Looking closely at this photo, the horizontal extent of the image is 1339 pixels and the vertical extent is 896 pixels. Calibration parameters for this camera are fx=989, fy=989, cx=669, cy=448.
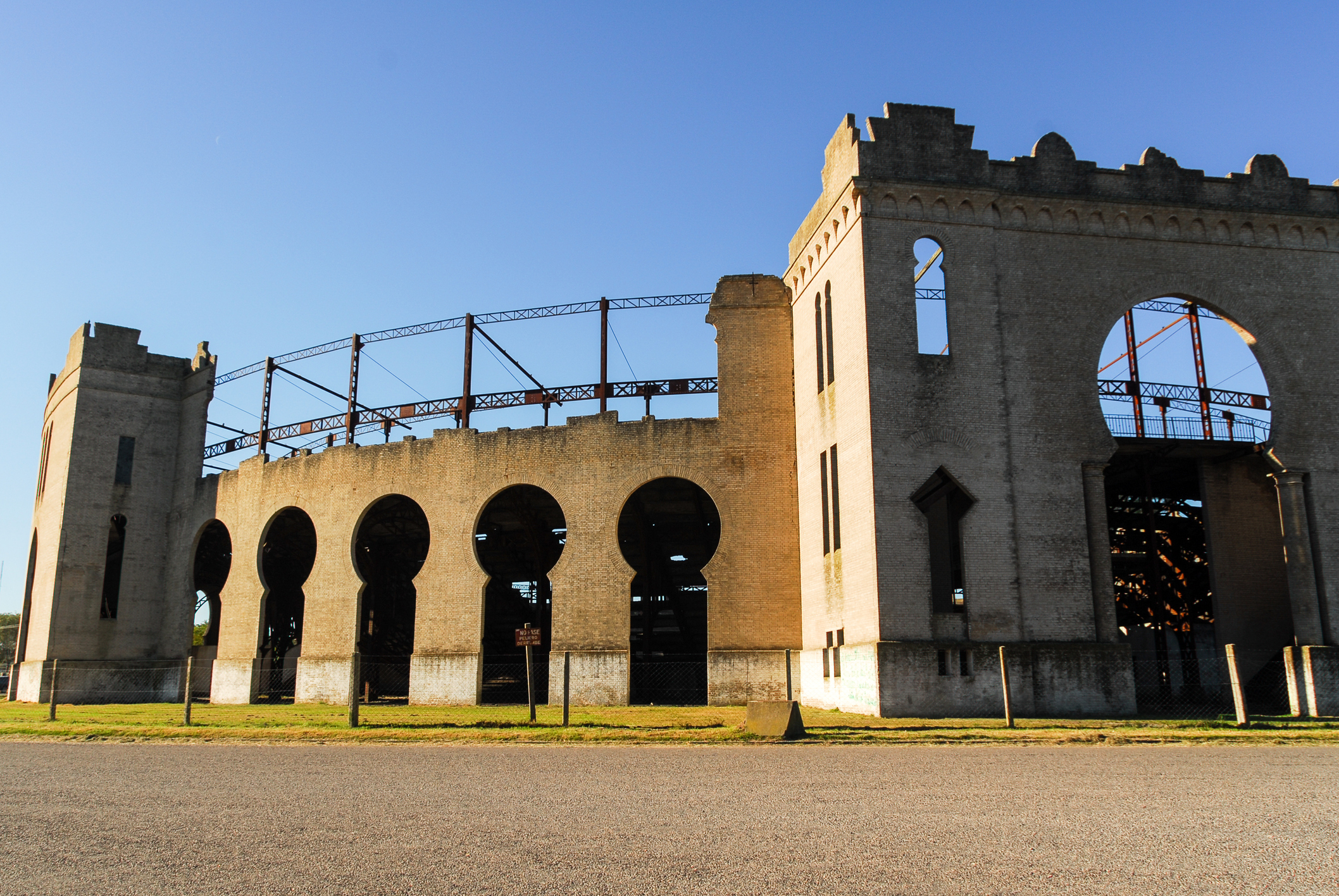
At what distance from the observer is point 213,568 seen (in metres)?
48.4

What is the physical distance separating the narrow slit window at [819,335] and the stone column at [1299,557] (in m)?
11.4

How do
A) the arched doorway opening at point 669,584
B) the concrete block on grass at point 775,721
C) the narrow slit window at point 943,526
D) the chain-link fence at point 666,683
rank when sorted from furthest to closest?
the arched doorway opening at point 669,584, the chain-link fence at point 666,683, the narrow slit window at point 943,526, the concrete block on grass at point 775,721

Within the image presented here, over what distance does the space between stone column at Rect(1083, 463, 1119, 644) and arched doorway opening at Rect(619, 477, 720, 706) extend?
1066 cm

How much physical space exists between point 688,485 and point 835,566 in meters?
7.94

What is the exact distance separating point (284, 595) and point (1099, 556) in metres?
38.3

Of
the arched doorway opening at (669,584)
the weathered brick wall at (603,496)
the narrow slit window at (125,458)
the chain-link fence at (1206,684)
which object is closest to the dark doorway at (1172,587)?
the chain-link fence at (1206,684)

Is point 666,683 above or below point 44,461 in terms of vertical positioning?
below

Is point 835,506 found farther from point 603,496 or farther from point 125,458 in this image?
point 125,458

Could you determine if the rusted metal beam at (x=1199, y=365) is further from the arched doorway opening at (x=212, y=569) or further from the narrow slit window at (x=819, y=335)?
the arched doorway opening at (x=212, y=569)

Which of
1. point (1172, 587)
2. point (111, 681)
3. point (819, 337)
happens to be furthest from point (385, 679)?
point (1172, 587)

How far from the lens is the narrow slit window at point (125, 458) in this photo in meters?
38.2

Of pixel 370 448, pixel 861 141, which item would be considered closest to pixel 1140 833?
pixel 861 141

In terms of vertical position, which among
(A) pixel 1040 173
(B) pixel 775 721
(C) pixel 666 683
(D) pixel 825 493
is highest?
(A) pixel 1040 173

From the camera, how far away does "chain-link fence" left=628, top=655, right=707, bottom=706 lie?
29.9 metres
